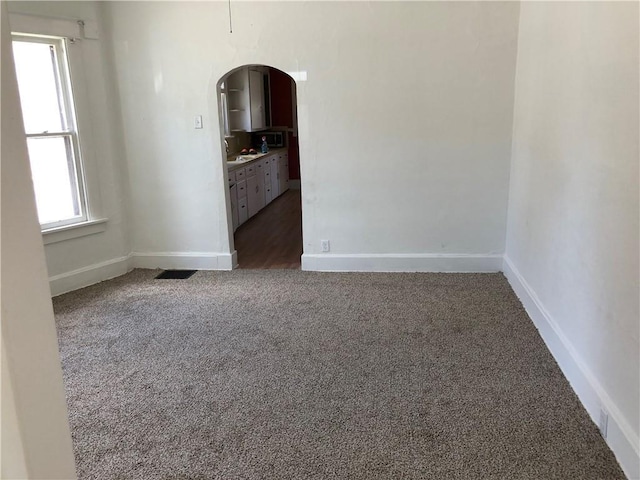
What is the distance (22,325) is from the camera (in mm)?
1063

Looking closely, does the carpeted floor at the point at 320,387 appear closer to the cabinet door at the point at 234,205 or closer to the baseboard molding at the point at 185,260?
the baseboard molding at the point at 185,260

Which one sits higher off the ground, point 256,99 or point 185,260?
point 256,99

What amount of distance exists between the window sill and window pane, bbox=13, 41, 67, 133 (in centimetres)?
81

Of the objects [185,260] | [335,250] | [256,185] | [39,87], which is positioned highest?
[39,87]

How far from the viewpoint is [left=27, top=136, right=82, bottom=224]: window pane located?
4148 mm

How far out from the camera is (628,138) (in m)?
2.06

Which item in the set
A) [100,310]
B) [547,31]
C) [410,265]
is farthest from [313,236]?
[547,31]

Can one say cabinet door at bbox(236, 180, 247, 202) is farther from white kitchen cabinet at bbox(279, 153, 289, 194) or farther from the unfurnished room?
white kitchen cabinet at bbox(279, 153, 289, 194)

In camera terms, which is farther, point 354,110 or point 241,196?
point 241,196

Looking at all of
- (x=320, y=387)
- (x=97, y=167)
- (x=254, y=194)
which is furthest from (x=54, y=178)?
(x=254, y=194)

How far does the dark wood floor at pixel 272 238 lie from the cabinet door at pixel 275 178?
38 centimetres

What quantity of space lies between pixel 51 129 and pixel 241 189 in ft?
9.12

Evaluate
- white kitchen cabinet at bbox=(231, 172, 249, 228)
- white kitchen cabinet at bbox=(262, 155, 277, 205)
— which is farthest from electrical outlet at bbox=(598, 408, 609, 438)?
white kitchen cabinet at bbox=(262, 155, 277, 205)

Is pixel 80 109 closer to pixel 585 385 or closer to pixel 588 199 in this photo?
pixel 588 199
